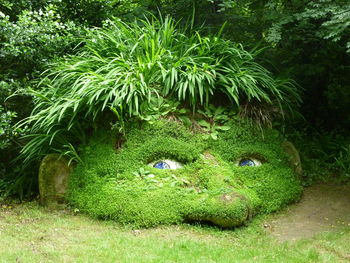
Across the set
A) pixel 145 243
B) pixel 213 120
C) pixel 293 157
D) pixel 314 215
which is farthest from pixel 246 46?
pixel 145 243

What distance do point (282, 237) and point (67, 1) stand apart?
544cm

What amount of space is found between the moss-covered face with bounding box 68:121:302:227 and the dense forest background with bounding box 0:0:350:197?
709 mm

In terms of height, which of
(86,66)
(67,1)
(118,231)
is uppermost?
(67,1)

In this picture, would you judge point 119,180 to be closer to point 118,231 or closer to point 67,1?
point 118,231

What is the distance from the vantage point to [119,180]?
559cm

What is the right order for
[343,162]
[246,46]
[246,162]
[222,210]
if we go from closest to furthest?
1. [222,210]
2. [246,162]
3. [343,162]
4. [246,46]

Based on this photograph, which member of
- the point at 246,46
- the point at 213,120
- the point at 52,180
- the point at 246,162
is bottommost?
the point at 52,180

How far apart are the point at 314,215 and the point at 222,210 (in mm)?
1452

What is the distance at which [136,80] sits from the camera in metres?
5.84

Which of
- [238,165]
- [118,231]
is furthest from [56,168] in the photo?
[238,165]

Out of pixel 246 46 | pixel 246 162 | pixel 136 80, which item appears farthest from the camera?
pixel 246 46

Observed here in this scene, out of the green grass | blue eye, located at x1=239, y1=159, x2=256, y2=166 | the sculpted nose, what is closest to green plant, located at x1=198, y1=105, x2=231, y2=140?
blue eye, located at x1=239, y1=159, x2=256, y2=166

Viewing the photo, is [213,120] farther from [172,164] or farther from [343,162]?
[343,162]

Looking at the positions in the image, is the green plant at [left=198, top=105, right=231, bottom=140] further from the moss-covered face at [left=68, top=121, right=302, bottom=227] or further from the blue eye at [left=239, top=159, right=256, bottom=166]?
the blue eye at [left=239, top=159, right=256, bottom=166]
